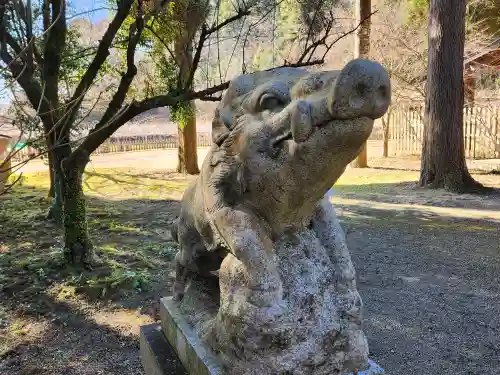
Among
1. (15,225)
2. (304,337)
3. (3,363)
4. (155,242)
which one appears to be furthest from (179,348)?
(15,225)

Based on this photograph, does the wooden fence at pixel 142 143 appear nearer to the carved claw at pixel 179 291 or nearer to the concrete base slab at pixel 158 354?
the concrete base slab at pixel 158 354

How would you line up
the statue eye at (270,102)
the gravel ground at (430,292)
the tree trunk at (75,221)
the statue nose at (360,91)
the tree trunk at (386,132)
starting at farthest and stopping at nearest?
the tree trunk at (386,132)
the tree trunk at (75,221)
the gravel ground at (430,292)
the statue eye at (270,102)
the statue nose at (360,91)

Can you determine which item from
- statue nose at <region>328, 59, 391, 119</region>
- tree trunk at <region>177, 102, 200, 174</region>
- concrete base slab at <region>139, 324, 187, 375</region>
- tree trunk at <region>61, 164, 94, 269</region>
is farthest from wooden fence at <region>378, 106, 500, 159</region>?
statue nose at <region>328, 59, 391, 119</region>

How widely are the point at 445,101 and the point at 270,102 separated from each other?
7.77 metres

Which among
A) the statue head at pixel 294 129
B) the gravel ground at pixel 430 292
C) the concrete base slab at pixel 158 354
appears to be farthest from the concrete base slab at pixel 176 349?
the gravel ground at pixel 430 292

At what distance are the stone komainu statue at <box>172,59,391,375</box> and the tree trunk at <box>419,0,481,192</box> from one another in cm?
748

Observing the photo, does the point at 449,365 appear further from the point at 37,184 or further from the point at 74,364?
the point at 37,184

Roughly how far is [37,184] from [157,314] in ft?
26.2

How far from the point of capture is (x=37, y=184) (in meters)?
10.6

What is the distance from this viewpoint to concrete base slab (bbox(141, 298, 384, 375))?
170 centimetres

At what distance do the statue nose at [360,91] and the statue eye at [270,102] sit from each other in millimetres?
296

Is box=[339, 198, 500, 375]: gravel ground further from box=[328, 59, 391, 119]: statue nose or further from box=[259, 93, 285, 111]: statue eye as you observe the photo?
box=[328, 59, 391, 119]: statue nose

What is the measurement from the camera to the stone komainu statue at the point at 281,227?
1.35 meters

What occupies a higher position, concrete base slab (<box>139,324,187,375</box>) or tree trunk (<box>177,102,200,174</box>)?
tree trunk (<box>177,102,200,174</box>)
